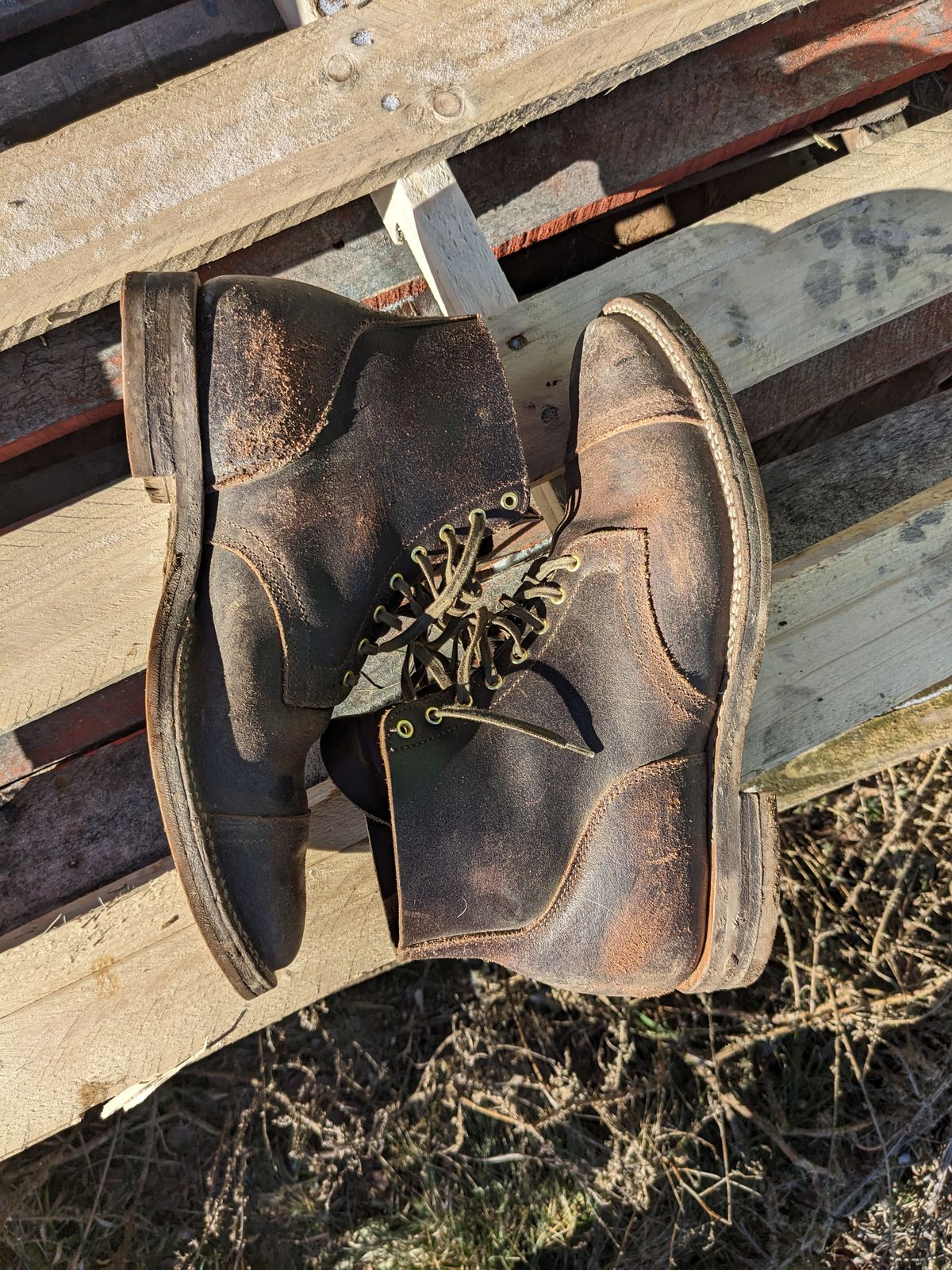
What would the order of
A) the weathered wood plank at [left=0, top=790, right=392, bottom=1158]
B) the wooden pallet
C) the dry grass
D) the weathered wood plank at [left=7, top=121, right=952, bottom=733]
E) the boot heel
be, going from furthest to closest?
the dry grass → the weathered wood plank at [left=0, top=790, right=392, bottom=1158] → the weathered wood plank at [left=7, top=121, right=952, bottom=733] → the wooden pallet → the boot heel

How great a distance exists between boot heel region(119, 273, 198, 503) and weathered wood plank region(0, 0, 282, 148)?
2.09ft

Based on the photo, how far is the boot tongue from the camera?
162 centimetres

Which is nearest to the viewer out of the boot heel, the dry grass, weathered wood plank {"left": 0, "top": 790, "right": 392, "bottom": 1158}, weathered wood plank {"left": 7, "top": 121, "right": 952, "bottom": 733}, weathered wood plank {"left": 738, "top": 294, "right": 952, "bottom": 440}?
the boot heel

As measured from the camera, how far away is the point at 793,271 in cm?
162

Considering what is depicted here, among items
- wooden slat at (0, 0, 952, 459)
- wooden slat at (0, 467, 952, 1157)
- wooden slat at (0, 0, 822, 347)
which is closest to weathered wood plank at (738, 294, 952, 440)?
wooden slat at (0, 0, 952, 459)

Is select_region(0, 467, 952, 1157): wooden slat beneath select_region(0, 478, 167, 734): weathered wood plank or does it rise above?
beneath

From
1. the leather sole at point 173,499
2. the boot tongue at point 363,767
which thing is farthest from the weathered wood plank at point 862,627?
the leather sole at point 173,499

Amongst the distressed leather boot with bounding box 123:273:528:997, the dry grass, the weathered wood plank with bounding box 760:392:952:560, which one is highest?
the distressed leather boot with bounding box 123:273:528:997

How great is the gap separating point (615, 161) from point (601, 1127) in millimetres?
2305

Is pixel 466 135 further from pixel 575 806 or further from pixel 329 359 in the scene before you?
pixel 575 806

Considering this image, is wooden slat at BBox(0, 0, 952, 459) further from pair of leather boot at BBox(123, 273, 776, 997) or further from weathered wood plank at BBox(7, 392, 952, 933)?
pair of leather boot at BBox(123, 273, 776, 997)

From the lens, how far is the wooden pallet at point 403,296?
149cm

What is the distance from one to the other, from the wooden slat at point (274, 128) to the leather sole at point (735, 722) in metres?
0.44

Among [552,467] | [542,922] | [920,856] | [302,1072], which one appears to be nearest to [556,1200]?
[302,1072]
